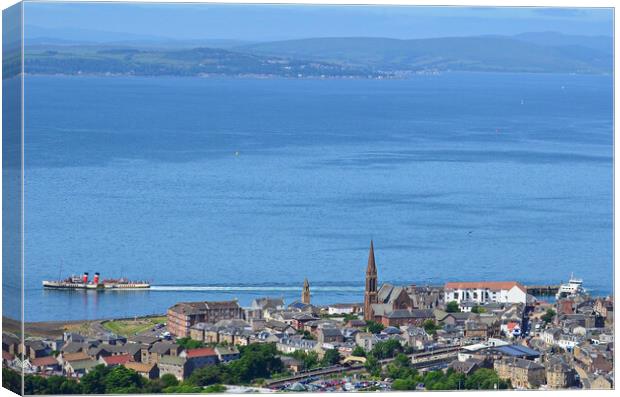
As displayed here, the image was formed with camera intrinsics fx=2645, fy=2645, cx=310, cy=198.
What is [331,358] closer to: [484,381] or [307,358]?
[307,358]

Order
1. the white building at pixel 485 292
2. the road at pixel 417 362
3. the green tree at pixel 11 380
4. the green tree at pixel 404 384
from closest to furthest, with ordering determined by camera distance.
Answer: the green tree at pixel 11 380
the green tree at pixel 404 384
the road at pixel 417 362
the white building at pixel 485 292

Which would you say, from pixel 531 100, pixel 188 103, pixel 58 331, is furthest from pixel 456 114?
pixel 58 331

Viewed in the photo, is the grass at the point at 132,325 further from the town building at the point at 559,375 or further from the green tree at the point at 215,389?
the town building at the point at 559,375

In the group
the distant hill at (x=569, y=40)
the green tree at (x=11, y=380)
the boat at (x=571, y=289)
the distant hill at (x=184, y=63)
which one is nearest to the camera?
the green tree at (x=11, y=380)

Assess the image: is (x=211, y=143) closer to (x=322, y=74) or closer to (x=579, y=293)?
(x=322, y=74)

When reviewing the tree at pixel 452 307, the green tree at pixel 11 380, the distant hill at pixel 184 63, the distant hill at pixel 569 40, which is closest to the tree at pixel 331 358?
the tree at pixel 452 307
